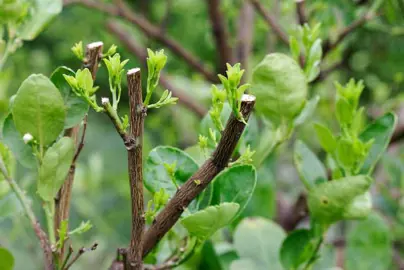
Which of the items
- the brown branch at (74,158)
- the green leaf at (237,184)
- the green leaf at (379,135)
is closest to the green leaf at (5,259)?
the brown branch at (74,158)

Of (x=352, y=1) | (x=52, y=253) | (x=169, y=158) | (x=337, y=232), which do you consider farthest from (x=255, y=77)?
(x=337, y=232)

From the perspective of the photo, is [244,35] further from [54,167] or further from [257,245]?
[54,167]

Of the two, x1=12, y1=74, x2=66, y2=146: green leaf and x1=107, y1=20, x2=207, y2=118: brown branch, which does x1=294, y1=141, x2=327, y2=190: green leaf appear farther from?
x1=107, y1=20, x2=207, y2=118: brown branch

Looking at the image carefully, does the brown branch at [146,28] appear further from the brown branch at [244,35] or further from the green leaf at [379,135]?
the green leaf at [379,135]

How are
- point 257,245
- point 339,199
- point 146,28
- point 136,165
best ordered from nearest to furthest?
point 136,165, point 339,199, point 257,245, point 146,28

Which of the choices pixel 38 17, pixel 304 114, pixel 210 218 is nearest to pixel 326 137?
pixel 304 114
